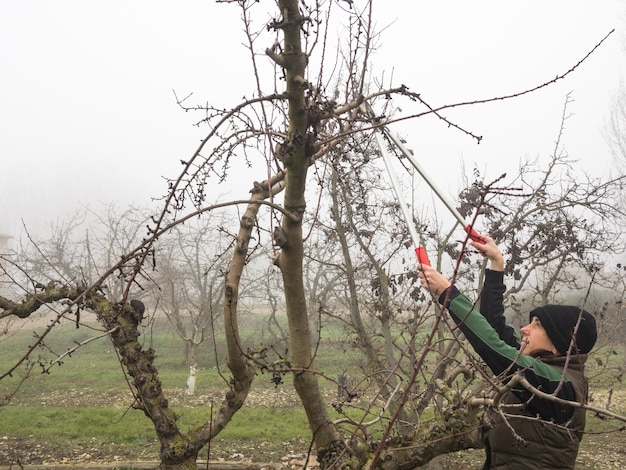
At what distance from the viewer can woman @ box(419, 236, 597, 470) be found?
1.95m

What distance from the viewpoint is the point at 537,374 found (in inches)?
75.2

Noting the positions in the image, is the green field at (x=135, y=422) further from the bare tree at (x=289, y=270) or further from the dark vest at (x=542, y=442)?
the dark vest at (x=542, y=442)

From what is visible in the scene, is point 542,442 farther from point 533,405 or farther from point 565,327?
point 565,327

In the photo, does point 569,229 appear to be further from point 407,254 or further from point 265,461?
point 265,461

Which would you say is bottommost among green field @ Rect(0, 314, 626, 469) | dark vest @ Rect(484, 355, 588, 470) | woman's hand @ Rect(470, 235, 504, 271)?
green field @ Rect(0, 314, 626, 469)

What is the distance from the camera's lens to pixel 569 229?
6.09 metres

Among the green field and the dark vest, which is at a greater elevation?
the dark vest

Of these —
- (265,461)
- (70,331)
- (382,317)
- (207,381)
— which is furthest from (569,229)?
(70,331)

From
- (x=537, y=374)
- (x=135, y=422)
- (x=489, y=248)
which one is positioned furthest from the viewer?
(x=135, y=422)

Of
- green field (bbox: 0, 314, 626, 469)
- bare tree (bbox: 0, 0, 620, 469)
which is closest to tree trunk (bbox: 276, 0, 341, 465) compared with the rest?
bare tree (bbox: 0, 0, 620, 469)

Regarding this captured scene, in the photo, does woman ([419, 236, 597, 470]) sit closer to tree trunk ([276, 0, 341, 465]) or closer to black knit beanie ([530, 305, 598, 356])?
black knit beanie ([530, 305, 598, 356])

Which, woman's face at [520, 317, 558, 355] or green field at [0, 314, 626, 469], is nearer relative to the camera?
woman's face at [520, 317, 558, 355]

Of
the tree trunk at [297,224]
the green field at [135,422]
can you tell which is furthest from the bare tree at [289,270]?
the green field at [135,422]

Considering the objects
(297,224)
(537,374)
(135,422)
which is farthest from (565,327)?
(135,422)
